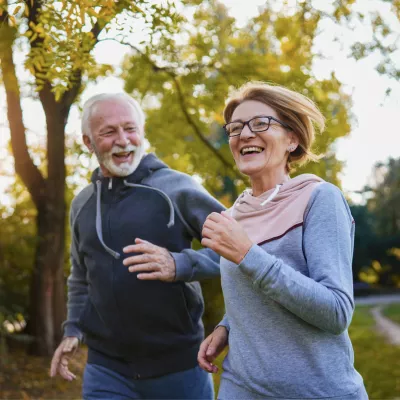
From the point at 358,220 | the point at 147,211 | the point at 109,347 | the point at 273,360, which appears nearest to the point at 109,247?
the point at 147,211

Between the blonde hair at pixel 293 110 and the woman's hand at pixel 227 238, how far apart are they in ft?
1.63

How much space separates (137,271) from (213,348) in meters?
0.69

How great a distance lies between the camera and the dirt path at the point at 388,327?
50.2 feet

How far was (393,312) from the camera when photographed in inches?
931

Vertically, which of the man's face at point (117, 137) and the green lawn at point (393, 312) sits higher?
the man's face at point (117, 137)

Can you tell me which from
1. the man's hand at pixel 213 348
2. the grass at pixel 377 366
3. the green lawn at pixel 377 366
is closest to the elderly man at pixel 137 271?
the man's hand at pixel 213 348

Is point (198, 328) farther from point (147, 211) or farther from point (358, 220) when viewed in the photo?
point (358, 220)

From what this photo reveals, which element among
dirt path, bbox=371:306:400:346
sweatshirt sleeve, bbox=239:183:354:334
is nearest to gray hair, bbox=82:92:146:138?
sweatshirt sleeve, bbox=239:183:354:334

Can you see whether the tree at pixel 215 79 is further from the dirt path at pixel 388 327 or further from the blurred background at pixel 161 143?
the dirt path at pixel 388 327

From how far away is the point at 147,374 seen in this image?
10.4 ft

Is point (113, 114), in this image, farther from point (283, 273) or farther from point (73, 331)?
point (283, 273)

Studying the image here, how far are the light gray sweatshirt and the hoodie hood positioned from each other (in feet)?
0.07

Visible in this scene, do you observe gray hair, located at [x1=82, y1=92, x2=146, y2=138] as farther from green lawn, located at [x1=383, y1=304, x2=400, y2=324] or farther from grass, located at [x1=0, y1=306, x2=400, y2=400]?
green lawn, located at [x1=383, y1=304, x2=400, y2=324]

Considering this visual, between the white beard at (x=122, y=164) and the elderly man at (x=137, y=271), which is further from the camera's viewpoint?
the white beard at (x=122, y=164)
